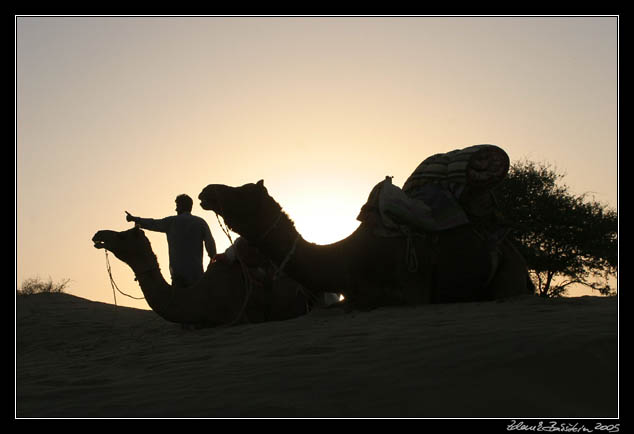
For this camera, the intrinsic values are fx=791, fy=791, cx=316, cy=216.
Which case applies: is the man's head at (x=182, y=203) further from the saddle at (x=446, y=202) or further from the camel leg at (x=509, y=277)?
the camel leg at (x=509, y=277)

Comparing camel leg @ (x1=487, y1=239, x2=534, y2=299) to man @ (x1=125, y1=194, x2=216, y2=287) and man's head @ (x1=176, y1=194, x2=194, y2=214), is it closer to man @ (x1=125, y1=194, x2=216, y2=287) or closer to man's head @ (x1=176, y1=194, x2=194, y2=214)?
man @ (x1=125, y1=194, x2=216, y2=287)

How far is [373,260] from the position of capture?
352 inches

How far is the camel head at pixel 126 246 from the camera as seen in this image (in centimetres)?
1046

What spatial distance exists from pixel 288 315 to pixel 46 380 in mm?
4687

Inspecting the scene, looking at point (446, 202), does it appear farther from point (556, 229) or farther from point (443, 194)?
point (556, 229)

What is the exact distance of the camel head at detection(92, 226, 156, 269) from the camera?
1046 cm

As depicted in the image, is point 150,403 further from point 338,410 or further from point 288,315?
point 288,315

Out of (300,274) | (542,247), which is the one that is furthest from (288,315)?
(542,247)

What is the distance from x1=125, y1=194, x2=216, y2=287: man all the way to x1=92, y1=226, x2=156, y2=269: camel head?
3.74 feet

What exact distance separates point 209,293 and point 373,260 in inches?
94.1

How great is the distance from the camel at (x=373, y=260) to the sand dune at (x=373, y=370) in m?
0.78

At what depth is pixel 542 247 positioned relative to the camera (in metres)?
27.3

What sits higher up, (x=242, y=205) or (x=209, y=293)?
(x=242, y=205)

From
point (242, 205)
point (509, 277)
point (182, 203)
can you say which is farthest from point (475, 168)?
point (182, 203)
